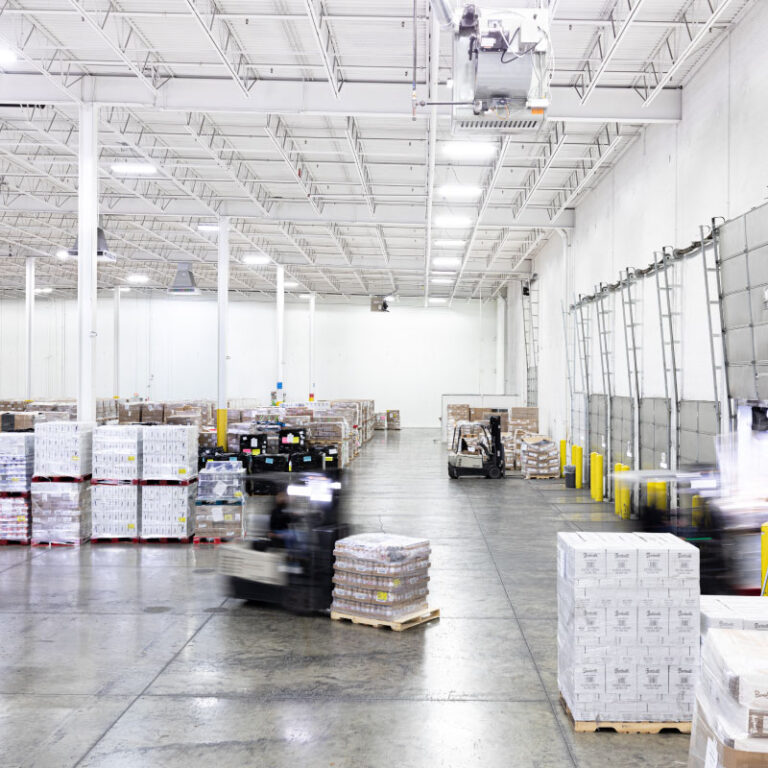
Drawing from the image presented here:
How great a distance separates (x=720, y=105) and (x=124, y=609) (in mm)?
10232

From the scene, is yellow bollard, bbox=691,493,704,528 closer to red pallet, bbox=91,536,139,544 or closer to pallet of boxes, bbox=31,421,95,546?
red pallet, bbox=91,536,139,544

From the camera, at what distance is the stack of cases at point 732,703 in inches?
102

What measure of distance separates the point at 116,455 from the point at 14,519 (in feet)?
5.96

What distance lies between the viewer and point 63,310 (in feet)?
132

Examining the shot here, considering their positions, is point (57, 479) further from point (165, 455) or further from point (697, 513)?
point (697, 513)

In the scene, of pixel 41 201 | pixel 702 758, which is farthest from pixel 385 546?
pixel 41 201

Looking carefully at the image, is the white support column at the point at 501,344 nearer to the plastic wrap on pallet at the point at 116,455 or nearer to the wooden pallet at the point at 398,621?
the plastic wrap on pallet at the point at 116,455

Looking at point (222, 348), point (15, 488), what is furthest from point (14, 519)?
point (222, 348)

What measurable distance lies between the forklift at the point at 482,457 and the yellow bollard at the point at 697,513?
12444 mm

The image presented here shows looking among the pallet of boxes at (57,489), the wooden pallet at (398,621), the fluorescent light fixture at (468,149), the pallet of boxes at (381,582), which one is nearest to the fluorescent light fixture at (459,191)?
the fluorescent light fixture at (468,149)

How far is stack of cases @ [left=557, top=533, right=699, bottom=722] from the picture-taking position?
214 inches

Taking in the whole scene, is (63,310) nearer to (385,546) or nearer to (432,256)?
(432,256)

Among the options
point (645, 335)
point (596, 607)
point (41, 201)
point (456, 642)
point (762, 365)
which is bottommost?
point (456, 642)

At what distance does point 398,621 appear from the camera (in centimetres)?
789
